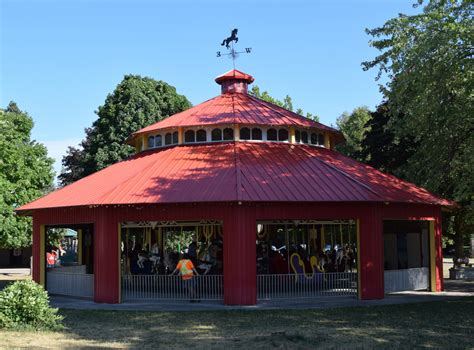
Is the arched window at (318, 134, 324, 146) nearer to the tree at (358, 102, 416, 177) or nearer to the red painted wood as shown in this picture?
the red painted wood

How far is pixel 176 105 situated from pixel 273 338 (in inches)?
1594

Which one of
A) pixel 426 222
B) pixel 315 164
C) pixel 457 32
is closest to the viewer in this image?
pixel 457 32

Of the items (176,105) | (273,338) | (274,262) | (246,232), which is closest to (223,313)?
(246,232)

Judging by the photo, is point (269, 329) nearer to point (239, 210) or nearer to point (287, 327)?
point (287, 327)

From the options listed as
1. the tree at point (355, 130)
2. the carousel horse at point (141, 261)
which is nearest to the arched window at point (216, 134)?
A: the carousel horse at point (141, 261)

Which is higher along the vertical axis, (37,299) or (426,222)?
(426,222)

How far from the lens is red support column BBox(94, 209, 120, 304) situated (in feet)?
69.2

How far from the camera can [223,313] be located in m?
18.3

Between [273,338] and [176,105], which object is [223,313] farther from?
[176,105]

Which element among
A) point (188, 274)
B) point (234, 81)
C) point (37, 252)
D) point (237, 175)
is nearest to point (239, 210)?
point (237, 175)

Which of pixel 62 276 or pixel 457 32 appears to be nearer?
pixel 457 32

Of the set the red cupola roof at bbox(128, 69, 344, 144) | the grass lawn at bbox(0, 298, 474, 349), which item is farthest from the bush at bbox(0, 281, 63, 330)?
the red cupola roof at bbox(128, 69, 344, 144)

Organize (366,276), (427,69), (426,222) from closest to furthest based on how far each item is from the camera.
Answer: (427,69) < (366,276) < (426,222)

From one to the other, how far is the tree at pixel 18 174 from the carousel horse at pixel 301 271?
1698cm
